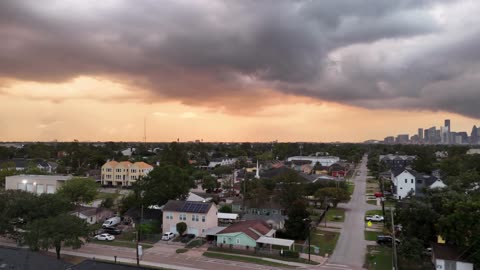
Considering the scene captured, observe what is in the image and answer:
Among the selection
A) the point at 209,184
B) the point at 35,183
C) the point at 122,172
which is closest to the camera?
the point at 35,183

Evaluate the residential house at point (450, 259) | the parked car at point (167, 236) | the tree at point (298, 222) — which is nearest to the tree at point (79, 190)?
the parked car at point (167, 236)

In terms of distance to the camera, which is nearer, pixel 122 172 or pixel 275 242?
pixel 275 242

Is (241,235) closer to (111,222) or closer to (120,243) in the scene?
(120,243)

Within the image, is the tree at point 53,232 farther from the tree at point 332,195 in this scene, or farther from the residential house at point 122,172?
the residential house at point 122,172

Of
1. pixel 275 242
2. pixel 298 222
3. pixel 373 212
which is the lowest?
pixel 373 212

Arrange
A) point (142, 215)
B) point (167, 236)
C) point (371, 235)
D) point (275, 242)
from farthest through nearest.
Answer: point (142, 215)
point (371, 235)
point (167, 236)
point (275, 242)

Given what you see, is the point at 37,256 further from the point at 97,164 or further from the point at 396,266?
the point at 97,164

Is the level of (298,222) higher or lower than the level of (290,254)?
higher

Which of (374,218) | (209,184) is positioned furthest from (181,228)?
(209,184)
